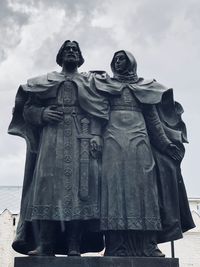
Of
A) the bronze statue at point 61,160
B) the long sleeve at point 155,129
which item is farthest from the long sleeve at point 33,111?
the long sleeve at point 155,129

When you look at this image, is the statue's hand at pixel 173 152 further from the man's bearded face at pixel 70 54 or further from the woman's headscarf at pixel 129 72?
the man's bearded face at pixel 70 54

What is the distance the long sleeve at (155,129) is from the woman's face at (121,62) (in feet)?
2.51

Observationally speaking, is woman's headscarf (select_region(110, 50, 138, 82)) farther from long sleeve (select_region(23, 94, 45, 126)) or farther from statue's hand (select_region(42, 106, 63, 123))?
long sleeve (select_region(23, 94, 45, 126))

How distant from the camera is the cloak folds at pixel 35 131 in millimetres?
8094

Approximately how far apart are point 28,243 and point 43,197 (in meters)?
0.92

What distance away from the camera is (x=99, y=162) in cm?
812

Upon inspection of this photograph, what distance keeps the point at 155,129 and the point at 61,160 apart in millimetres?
1683

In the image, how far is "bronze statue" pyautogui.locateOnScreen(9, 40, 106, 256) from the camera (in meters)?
7.72

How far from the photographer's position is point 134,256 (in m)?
7.68

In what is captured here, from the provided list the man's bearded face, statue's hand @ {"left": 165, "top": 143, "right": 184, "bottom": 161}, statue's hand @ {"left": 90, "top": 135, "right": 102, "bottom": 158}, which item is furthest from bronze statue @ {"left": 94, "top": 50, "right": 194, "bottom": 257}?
the man's bearded face

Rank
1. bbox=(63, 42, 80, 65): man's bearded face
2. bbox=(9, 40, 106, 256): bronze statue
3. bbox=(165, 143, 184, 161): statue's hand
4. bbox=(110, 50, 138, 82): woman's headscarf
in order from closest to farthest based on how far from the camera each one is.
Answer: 1. bbox=(9, 40, 106, 256): bronze statue
2. bbox=(165, 143, 184, 161): statue's hand
3. bbox=(63, 42, 80, 65): man's bearded face
4. bbox=(110, 50, 138, 82): woman's headscarf

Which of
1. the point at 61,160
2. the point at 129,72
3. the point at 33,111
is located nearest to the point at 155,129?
the point at 129,72

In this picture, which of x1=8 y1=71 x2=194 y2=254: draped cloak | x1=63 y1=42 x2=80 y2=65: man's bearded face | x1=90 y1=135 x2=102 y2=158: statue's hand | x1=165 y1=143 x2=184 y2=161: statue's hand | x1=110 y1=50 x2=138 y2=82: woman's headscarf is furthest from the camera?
x1=110 y1=50 x2=138 y2=82: woman's headscarf

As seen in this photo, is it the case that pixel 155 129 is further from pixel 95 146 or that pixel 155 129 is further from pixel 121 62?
pixel 121 62
